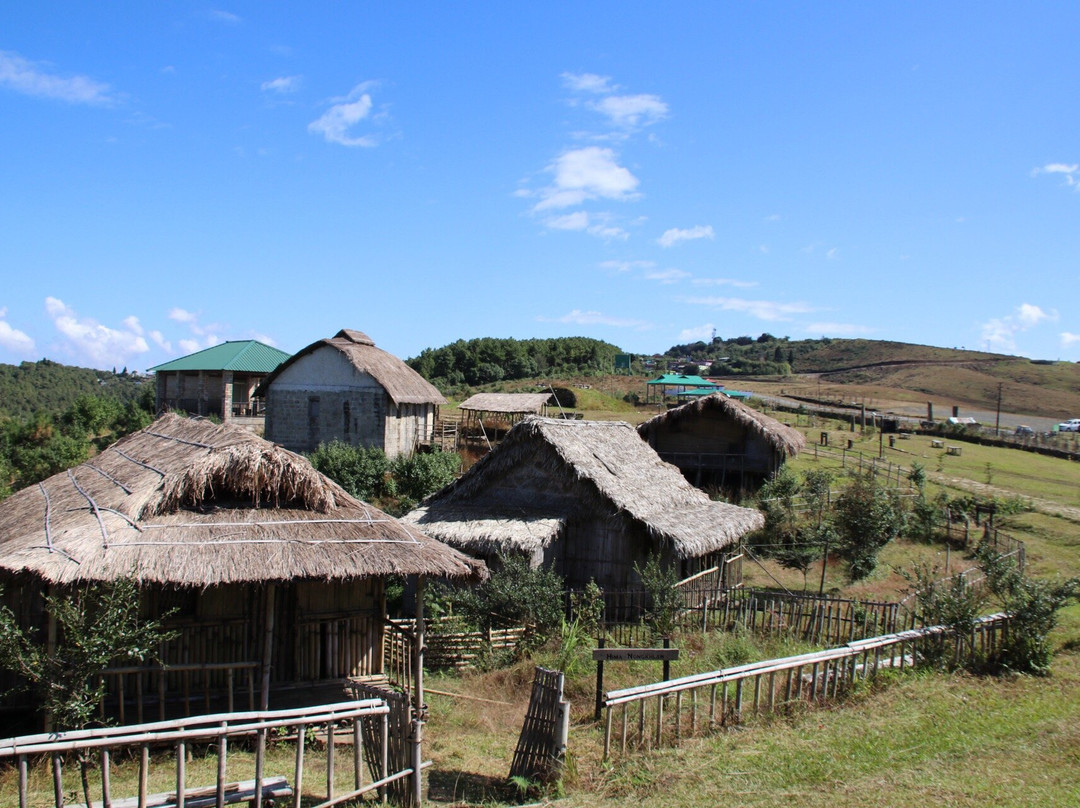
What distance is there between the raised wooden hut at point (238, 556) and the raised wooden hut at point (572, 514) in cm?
557

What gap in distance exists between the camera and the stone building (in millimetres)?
32781

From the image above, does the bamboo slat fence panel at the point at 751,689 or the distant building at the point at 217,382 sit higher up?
the distant building at the point at 217,382

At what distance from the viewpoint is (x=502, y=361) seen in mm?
85188

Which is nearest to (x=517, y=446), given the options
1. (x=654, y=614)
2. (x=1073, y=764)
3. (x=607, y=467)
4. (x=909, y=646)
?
(x=607, y=467)

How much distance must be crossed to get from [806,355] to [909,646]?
12247cm

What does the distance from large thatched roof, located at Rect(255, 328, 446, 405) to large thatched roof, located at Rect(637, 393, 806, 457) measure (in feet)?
30.9

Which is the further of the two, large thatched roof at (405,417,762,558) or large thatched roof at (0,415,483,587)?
large thatched roof at (405,417,762,558)

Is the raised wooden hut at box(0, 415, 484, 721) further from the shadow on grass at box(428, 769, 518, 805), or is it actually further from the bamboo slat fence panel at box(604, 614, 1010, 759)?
the bamboo slat fence panel at box(604, 614, 1010, 759)

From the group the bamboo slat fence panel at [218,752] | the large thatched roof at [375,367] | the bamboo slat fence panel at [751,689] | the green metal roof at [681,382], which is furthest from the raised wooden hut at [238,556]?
the green metal roof at [681,382]

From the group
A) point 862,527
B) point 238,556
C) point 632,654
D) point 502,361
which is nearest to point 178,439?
point 238,556

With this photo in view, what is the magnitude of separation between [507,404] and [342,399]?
793 centimetres

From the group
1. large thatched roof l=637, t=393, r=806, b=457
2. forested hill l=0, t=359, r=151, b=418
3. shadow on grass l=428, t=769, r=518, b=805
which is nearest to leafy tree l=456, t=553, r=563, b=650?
A: shadow on grass l=428, t=769, r=518, b=805

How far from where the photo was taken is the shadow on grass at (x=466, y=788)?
859cm

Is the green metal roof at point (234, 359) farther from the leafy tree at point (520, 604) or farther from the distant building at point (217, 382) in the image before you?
the leafy tree at point (520, 604)
